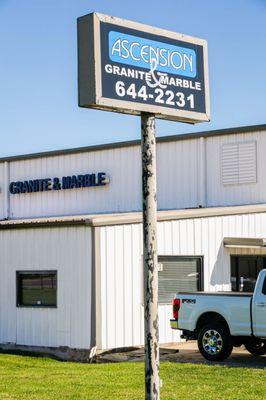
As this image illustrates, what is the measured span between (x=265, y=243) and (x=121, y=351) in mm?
5953

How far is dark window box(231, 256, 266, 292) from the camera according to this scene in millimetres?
23719

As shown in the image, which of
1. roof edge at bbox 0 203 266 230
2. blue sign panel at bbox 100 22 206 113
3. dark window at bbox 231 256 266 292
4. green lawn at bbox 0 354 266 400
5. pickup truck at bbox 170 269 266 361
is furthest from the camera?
dark window at bbox 231 256 266 292

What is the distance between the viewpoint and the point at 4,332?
20.6 meters

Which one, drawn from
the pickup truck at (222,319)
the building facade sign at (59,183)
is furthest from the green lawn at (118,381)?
the building facade sign at (59,183)

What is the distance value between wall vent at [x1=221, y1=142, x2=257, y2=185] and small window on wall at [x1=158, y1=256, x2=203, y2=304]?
5.66m

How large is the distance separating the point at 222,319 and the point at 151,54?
10390mm

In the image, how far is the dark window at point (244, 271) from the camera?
23.7 m

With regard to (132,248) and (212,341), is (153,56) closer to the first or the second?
(212,341)

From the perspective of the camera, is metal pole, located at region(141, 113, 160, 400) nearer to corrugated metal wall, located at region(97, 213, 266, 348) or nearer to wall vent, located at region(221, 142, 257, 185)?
corrugated metal wall, located at region(97, 213, 266, 348)

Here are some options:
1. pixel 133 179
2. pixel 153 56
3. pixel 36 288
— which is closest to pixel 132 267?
pixel 36 288

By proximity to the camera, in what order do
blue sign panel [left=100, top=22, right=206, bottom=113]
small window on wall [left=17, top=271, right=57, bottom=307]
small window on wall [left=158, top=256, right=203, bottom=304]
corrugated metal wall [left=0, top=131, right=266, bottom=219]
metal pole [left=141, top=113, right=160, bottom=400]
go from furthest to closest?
corrugated metal wall [left=0, top=131, right=266, bottom=219], small window on wall [left=158, top=256, right=203, bottom=304], small window on wall [left=17, top=271, right=57, bottom=307], blue sign panel [left=100, top=22, right=206, bottom=113], metal pole [left=141, top=113, right=160, bottom=400]

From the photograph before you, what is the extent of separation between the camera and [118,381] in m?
14.1

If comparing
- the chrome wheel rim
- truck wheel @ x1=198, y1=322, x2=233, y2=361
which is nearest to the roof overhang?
truck wheel @ x1=198, y1=322, x2=233, y2=361

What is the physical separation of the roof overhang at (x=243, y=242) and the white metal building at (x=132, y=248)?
30 mm
